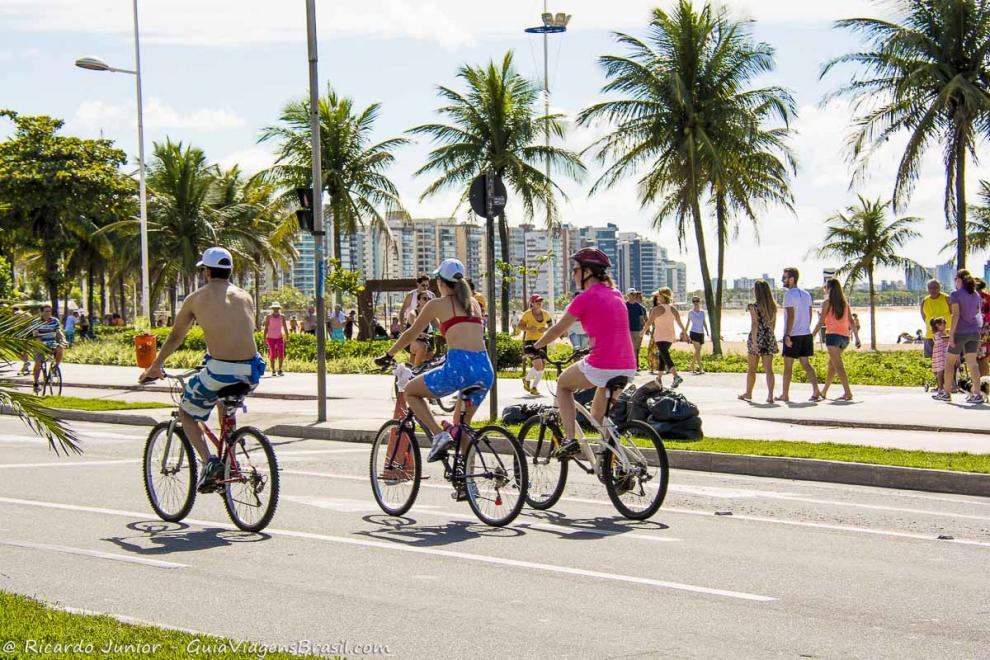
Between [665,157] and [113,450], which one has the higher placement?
[665,157]

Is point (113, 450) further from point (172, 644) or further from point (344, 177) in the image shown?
point (344, 177)

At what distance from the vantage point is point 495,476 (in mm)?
8320

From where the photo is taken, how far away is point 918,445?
1255 centimetres

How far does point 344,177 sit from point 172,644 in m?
39.7

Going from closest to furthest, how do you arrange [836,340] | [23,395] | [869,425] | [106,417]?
[23,395], [869,425], [106,417], [836,340]

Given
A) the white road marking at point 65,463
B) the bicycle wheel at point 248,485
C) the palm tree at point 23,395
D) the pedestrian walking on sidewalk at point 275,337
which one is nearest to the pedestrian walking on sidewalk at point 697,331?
the pedestrian walking on sidewalk at point 275,337

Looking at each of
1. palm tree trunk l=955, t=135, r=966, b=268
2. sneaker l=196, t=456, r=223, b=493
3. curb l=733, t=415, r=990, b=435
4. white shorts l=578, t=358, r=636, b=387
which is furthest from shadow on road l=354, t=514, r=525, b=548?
palm tree trunk l=955, t=135, r=966, b=268

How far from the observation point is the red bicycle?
799 centimetres

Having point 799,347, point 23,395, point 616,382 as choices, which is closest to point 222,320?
point 23,395

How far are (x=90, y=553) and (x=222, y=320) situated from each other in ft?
5.55

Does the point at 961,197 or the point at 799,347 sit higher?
the point at 961,197

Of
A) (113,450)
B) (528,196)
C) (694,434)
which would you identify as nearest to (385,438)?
(694,434)

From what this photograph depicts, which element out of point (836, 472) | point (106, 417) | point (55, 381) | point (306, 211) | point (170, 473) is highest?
point (306, 211)

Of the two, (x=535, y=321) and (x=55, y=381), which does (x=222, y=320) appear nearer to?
(x=535, y=321)
